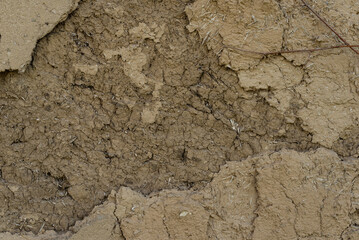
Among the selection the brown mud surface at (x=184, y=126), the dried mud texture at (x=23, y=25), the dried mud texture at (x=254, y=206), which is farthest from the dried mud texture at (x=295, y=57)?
the dried mud texture at (x=23, y=25)

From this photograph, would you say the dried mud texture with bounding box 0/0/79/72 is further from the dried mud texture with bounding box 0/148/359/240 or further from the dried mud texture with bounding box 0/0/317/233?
the dried mud texture with bounding box 0/148/359/240

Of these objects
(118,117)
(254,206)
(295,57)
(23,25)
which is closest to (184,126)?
(118,117)

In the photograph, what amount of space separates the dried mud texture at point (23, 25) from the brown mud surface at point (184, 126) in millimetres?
91

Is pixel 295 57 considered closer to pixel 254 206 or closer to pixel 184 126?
pixel 184 126

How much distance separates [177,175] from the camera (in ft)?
9.55

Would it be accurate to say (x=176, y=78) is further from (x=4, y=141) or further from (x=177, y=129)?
(x=4, y=141)

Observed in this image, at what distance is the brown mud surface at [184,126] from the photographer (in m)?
2.79

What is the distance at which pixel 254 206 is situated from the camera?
2877 millimetres

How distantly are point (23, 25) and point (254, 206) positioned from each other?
1.92 meters

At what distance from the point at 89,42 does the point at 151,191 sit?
3.60 ft

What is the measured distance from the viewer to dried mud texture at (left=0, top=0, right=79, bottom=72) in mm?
2602

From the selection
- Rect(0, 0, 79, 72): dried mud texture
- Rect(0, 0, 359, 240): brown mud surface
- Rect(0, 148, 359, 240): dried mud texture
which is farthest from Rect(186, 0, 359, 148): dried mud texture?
Rect(0, 0, 79, 72): dried mud texture

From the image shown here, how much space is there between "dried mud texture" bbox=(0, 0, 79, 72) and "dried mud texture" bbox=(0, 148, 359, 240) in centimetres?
108

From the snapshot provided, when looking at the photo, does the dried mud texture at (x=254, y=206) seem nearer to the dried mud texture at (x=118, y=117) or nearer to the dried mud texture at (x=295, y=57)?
the dried mud texture at (x=118, y=117)
